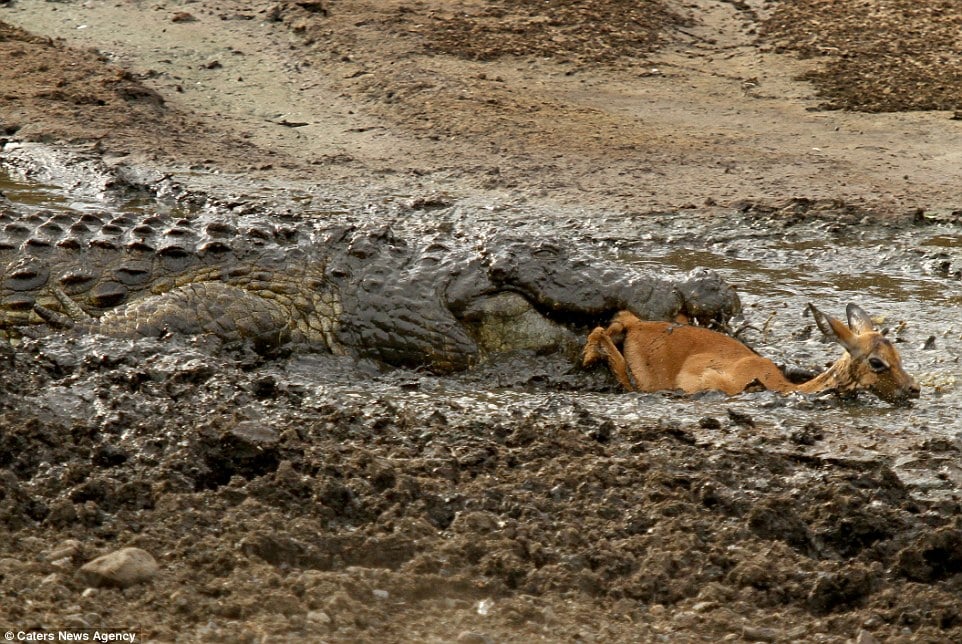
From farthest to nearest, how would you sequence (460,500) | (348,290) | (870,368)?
(348,290)
(870,368)
(460,500)

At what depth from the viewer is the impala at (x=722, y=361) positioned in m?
5.06

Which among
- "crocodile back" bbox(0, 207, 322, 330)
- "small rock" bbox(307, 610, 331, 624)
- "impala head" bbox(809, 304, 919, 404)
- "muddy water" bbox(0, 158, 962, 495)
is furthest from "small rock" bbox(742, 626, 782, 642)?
"crocodile back" bbox(0, 207, 322, 330)

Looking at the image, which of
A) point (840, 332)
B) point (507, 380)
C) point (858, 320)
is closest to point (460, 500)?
point (507, 380)


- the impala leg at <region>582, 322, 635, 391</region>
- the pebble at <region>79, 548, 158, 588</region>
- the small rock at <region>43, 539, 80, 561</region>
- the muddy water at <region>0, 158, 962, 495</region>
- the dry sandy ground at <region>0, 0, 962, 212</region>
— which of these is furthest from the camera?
the dry sandy ground at <region>0, 0, 962, 212</region>

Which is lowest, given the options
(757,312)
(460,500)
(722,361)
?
(757,312)

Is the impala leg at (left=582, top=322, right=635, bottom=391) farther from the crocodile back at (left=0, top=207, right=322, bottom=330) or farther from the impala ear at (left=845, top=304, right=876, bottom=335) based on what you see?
the crocodile back at (left=0, top=207, right=322, bottom=330)

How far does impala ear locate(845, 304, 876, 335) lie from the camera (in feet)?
17.2

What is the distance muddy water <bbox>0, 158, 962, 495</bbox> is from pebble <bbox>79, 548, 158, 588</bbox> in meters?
1.32

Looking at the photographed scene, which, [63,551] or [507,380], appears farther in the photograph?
[507,380]

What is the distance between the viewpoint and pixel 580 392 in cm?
522

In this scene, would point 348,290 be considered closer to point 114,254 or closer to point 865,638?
point 114,254

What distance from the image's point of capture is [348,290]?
541 centimetres

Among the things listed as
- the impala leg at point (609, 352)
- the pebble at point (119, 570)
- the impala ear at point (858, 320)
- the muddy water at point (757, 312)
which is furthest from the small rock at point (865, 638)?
the impala ear at point (858, 320)

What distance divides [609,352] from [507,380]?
0.46m
